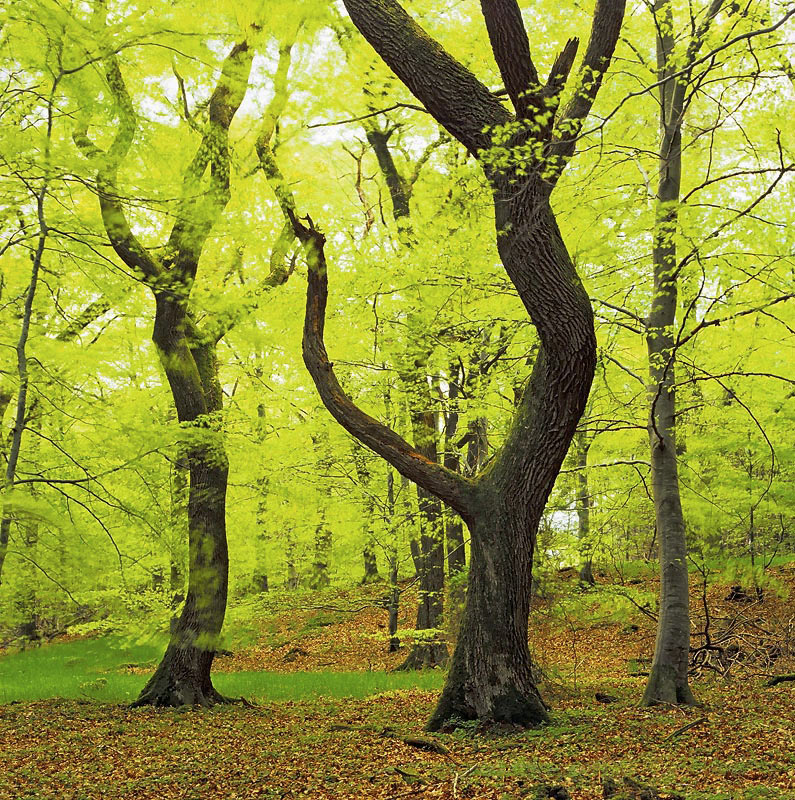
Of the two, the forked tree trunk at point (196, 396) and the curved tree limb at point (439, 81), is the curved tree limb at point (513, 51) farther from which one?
the forked tree trunk at point (196, 396)

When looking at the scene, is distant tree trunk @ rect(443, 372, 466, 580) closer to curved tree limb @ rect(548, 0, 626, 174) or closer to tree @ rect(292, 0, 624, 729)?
tree @ rect(292, 0, 624, 729)

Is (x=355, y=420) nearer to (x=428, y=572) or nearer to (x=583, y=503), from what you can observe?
(x=428, y=572)

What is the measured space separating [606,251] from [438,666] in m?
7.71

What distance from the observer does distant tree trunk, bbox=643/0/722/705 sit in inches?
264

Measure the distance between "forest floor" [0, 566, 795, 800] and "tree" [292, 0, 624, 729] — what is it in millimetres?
533

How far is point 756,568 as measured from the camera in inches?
527

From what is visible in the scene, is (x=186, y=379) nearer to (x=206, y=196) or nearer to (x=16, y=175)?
(x=206, y=196)

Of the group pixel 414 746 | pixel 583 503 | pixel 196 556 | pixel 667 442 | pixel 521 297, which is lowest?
pixel 414 746

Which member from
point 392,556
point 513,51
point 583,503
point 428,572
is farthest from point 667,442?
point 583,503

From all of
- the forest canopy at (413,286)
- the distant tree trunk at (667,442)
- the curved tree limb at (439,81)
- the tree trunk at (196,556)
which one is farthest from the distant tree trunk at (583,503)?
the tree trunk at (196,556)

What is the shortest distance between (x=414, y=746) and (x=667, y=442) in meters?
3.77

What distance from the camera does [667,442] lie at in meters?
7.07

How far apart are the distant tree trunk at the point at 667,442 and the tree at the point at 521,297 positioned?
1.10 meters

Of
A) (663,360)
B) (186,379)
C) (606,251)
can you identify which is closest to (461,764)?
(663,360)
